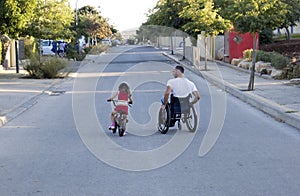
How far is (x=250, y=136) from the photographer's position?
10.7 meters

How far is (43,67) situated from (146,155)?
18327 mm

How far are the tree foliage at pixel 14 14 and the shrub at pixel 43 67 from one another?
2.67m

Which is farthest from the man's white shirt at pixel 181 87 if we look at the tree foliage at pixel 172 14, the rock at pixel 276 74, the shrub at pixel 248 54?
the tree foliage at pixel 172 14

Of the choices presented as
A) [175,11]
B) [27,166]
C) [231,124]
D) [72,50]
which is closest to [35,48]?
[72,50]

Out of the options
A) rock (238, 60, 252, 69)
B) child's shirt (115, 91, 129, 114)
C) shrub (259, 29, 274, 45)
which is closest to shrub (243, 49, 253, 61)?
rock (238, 60, 252, 69)

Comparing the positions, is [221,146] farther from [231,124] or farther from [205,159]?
[231,124]

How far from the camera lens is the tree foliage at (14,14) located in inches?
871

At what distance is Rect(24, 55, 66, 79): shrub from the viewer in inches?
1030

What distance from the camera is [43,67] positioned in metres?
26.3

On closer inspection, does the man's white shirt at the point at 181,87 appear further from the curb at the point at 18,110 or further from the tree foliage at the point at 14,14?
the tree foliage at the point at 14,14

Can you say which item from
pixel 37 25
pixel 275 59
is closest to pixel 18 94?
pixel 37 25

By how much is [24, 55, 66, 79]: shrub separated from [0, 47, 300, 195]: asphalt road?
1161 cm

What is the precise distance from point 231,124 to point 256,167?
4.39m

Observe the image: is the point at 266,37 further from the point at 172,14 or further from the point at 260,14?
the point at 260,14
